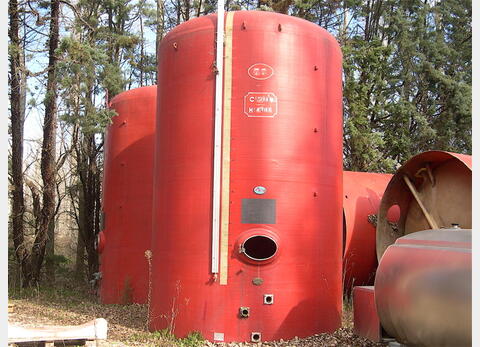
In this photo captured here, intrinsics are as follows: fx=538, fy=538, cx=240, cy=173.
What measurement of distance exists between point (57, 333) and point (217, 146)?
3683mm

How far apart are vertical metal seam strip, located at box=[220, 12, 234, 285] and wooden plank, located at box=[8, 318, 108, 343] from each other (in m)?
1.97

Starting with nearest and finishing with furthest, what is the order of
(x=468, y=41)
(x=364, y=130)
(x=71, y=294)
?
(x=71, y=294) < (x=364, y=130) < (x=468, y=41)

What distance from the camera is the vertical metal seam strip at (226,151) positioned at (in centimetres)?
850

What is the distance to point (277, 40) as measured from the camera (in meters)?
8.99

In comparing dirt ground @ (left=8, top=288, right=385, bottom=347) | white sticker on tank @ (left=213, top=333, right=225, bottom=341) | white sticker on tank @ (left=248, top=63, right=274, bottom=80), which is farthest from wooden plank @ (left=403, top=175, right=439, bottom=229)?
white sticker on tank @ (left=213, top=333, right=225, bottom=341)

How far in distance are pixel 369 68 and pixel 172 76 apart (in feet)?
39.6

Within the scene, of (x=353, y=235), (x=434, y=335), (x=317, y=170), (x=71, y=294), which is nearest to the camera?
(x=434, y=335)

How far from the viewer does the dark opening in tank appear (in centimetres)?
887

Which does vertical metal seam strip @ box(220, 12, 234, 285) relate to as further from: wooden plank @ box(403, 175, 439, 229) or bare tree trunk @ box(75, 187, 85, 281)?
bare tree trunk @ box(75, 187, 85, 281)

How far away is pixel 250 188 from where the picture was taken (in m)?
8.64

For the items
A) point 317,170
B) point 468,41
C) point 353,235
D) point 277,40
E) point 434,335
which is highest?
point 468,41

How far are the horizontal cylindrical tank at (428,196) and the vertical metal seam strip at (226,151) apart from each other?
3.38 meters

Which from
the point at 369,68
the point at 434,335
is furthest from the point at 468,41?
the point at 434,335

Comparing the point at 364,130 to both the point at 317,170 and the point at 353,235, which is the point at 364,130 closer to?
the point at 353,235
